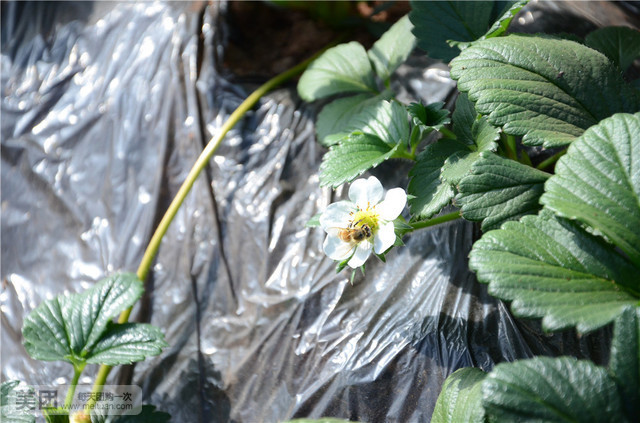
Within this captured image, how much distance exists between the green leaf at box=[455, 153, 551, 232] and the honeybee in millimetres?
158

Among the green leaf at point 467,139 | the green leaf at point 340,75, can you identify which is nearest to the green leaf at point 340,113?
the green leaf at point 340,75

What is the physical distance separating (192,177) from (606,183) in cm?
97

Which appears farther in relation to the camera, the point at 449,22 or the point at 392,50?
the point at 392,50

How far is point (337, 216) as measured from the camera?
95 cm

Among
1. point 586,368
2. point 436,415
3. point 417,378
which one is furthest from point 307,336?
point 586,368

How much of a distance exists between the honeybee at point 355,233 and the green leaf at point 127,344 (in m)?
0.46

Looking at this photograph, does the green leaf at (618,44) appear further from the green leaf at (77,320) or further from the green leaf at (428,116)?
the green leaf at (77,320)

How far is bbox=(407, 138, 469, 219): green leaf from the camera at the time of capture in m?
0.92

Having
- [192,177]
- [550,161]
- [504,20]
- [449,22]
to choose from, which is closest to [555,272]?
[550,161]

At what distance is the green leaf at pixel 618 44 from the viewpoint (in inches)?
45.8

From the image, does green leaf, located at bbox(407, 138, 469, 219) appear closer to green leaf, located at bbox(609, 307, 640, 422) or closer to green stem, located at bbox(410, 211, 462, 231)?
green stem, located at bbox(410, 211, 462, 231)

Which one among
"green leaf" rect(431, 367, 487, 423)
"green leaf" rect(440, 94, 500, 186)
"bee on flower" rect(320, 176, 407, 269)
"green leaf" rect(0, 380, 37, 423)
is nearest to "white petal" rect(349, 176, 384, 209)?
"bee on flower" rect(320, 176, 407, 269)

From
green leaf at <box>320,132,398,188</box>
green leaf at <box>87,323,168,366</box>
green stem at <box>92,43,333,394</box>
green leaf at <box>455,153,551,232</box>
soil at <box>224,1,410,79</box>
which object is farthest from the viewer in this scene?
soil at <box>224,1,410,79</box>

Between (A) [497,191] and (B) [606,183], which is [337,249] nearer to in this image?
(A) [497,191]
